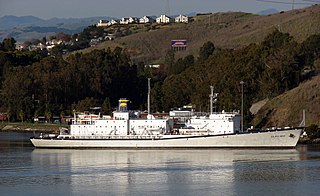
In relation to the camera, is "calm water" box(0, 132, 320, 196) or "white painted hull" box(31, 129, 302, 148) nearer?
"calm water" box(0, 132, 320, 196)

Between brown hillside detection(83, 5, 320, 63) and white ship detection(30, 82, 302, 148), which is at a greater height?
brown hillside detection(83, 5, 320, 63)

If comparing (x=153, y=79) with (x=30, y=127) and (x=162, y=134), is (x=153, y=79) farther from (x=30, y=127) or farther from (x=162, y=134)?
(x=162, y=134)

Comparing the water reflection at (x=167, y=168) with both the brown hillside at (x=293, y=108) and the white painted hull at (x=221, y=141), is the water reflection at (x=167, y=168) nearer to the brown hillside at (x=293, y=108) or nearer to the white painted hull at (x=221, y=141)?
the white painted hull at (x=221, y=141)

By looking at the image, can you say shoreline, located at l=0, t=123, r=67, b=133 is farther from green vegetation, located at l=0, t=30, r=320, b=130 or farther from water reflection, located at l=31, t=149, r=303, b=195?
water reflection, located at l=31, t=149, r=303, b=195

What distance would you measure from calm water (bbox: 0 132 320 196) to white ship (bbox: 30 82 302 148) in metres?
1.12

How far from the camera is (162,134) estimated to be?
66.6 m

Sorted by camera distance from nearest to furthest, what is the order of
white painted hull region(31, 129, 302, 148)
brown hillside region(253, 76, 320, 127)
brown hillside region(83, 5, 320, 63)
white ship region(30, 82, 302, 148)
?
white painted hull region(31, 129, 302, 148) < white ship region(30, 82, 302, 148) < brown hillside region(253, 76, 320, 127) < brown hillside region(83, 5, 320, 63)

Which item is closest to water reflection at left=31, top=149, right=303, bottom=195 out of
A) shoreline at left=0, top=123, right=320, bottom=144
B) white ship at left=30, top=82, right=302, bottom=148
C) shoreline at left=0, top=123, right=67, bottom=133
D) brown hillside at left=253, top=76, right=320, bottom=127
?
white ship at left=30, top=82, right=302, bottom=148

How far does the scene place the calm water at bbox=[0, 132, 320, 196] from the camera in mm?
44406

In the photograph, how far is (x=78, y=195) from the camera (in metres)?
42.8

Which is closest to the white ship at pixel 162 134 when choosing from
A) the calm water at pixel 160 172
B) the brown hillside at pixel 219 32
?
the calm water at pixel 160 172

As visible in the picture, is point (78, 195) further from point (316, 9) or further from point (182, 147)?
point (316, 9)

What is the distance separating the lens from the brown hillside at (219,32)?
136125mm

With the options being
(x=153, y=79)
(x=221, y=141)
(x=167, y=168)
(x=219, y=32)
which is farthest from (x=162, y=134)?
(x=219, y=32)
